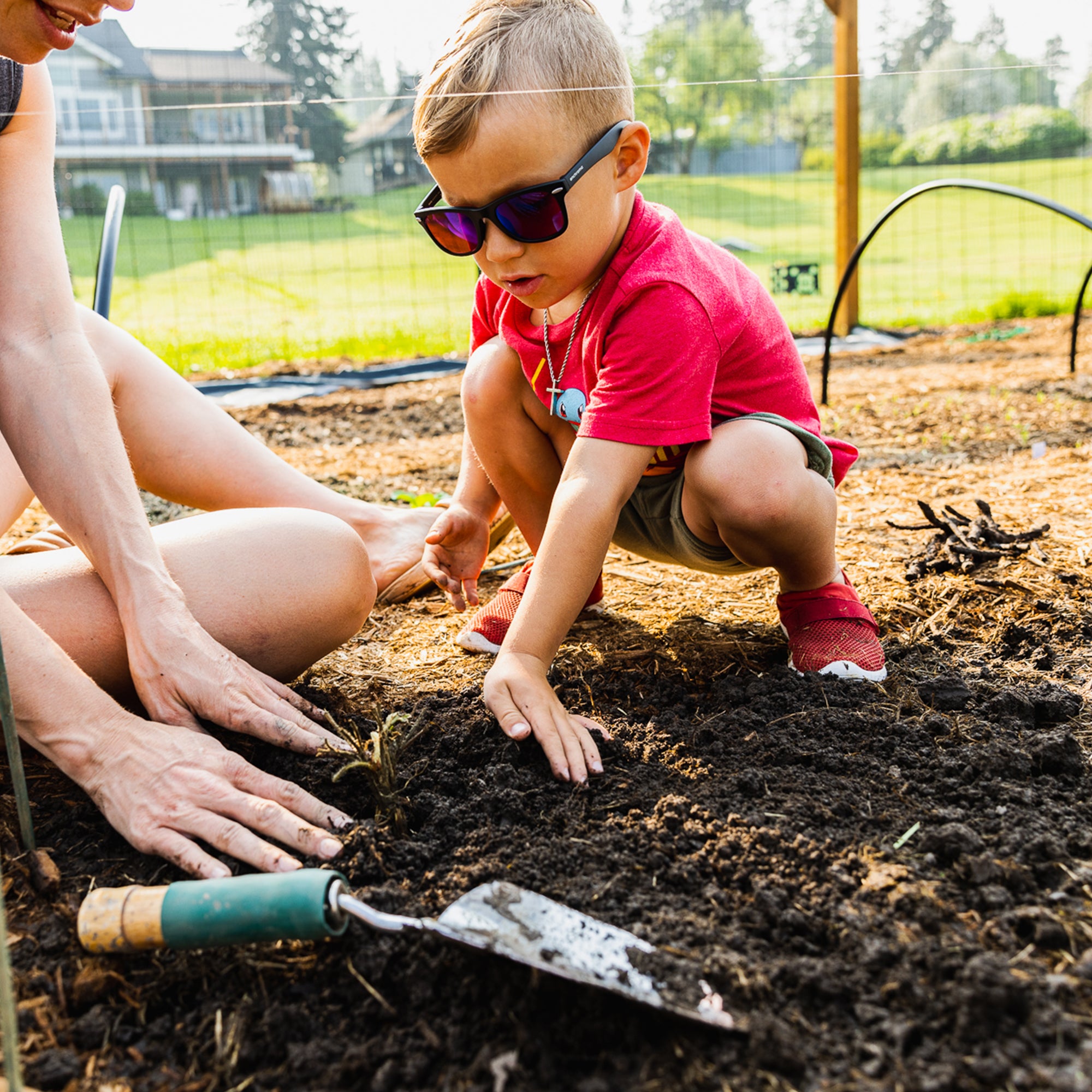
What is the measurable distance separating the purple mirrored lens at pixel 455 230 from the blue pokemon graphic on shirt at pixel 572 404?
1.17ft

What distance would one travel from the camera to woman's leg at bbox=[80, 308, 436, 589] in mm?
2145

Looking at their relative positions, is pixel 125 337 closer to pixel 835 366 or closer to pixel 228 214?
pixel 835 366

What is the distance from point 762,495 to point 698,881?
73cm

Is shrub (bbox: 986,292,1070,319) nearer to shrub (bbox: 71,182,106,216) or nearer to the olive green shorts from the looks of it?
the olive green shorts

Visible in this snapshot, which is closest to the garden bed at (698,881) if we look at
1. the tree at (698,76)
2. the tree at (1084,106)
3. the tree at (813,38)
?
the tree at (698,76)

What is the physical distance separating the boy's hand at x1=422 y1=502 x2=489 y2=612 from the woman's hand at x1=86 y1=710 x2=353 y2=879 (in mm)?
747

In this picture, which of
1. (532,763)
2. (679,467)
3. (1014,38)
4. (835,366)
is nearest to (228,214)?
(835,366)

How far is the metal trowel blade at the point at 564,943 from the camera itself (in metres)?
0.98

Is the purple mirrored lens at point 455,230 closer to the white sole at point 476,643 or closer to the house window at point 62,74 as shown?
the white sole at point 476,643

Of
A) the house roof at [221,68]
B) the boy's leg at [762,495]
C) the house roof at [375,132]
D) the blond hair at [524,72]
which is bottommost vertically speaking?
the boy's leg at [762,495]

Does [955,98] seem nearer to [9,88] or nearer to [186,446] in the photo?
[186,446]

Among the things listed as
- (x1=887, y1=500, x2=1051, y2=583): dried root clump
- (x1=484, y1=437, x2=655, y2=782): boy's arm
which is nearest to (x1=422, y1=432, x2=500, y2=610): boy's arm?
(x1=484, y1=437, x2=655, y2=782): boy's arm

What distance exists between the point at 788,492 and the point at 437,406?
3.52 m

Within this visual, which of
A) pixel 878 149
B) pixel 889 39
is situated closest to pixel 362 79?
pixel 889 39
